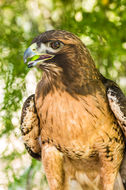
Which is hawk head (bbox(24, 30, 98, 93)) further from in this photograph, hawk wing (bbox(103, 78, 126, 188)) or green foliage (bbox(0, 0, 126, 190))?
green foliage (bbox(0, 0, 126, 190))


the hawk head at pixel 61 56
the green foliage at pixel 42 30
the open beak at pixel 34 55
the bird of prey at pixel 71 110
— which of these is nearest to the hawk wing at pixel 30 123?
the bird of prey at pixel 71 110

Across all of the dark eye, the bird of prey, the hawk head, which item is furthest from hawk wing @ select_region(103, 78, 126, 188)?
the dark eye

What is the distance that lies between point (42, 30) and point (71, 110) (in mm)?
1415

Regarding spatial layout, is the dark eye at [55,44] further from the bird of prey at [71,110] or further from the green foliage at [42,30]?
the green foliage at [42,30]

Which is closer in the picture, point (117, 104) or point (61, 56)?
point (61, 56)

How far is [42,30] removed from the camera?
10.9 ft

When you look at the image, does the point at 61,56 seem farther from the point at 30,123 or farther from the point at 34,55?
the point at 30,123

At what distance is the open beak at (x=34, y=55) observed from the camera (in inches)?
79.2

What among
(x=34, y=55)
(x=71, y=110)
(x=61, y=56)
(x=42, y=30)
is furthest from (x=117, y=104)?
(x=42, y=30)

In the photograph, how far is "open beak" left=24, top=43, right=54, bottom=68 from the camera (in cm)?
201

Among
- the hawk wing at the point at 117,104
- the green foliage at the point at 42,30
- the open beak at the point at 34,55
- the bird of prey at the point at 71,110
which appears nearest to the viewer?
the open beak at the point at 34,55

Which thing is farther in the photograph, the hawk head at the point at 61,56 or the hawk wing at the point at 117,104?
the hawk wing at the point at 117,104

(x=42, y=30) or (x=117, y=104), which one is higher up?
(x=42, y=30)

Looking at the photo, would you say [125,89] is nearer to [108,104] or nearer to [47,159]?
[108,104]
